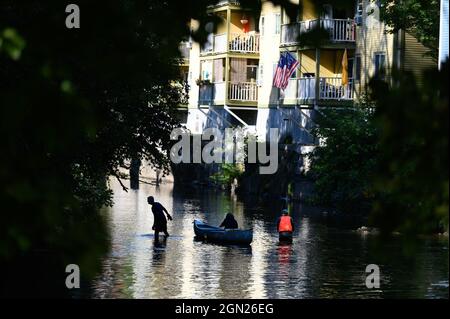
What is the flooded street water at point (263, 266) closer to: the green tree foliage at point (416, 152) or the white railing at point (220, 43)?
the green tree foliage at point (416, 152)

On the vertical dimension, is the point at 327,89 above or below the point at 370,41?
below

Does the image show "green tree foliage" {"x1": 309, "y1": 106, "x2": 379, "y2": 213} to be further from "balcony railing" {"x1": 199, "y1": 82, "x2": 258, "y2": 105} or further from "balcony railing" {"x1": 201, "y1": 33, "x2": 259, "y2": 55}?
"balcony railing" {"x1": 201, "y1": 33, "x2": 259, "y2": 55}

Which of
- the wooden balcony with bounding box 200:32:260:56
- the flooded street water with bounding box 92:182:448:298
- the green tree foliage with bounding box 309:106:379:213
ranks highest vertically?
the wooden balcony with bounding box 200:32:260:56

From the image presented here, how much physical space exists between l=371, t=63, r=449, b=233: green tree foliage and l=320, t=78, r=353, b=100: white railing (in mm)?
53910

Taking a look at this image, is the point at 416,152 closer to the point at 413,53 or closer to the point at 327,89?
the point at 413,53

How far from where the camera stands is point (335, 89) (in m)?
61.9

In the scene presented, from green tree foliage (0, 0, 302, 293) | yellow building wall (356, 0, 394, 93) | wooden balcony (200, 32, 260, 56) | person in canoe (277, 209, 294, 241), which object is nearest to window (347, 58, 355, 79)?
yellow building wall (356, 0, 394, 93)

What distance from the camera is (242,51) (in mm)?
73500

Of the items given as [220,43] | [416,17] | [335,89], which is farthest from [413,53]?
[220,43]

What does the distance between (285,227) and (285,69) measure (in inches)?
945

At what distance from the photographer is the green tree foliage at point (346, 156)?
→ 46906 millimetres

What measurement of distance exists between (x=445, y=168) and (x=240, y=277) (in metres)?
22.7

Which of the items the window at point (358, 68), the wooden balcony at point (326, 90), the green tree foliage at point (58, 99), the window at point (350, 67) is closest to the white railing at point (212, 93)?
the wooden balcony at point (326, 90)

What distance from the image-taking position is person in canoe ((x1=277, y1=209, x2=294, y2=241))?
128ft
